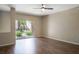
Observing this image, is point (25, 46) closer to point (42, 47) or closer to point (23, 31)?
point (42, 47)

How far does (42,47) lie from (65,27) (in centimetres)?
179

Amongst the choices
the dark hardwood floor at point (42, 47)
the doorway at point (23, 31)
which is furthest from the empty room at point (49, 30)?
the doorway at point (23, 31)

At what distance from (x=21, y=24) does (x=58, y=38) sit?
2.22 meters

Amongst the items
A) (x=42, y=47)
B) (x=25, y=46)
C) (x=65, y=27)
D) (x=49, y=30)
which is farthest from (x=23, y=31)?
(x=65, y=27)

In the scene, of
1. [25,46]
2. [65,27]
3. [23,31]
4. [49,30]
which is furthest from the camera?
[65,27]

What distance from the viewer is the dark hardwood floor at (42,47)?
325 cm

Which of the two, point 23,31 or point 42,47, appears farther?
point 42,47

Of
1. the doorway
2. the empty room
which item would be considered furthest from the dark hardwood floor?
the doorway

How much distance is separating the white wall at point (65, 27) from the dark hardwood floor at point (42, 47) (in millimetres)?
353

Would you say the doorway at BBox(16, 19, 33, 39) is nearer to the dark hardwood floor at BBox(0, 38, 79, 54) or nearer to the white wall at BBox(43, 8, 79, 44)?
the dark hardwood floor at BBox(0, 38, 79, 54)

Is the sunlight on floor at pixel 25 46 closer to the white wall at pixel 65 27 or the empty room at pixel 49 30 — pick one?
the empty room at pixel 49 30

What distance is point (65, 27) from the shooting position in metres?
4.87
